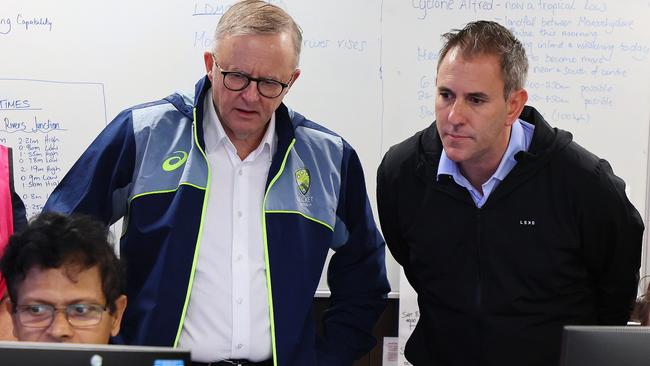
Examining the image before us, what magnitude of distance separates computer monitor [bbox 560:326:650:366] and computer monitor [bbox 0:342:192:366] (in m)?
0.66

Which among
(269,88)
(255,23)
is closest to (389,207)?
(269,88)

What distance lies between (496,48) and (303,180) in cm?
67

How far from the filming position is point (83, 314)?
1701 mm

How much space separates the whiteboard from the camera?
3.18 m

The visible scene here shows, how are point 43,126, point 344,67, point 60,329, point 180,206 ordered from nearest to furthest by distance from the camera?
point 60,329
point 180,206
point 43,126
point 344,67

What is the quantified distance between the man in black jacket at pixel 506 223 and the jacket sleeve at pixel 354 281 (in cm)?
19

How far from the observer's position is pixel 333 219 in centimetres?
224

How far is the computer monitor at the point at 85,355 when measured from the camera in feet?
3.72

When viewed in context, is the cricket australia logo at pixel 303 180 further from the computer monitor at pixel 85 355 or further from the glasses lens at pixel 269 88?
the computer monitor at pixel 85 355

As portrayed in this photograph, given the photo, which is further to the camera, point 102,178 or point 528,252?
point 528,252

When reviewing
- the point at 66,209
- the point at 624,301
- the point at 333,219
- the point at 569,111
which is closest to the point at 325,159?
the point at 333,219

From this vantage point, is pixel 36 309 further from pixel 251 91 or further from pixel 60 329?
pixel 251 91

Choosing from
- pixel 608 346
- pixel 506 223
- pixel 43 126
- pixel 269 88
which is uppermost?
pixel 269 88

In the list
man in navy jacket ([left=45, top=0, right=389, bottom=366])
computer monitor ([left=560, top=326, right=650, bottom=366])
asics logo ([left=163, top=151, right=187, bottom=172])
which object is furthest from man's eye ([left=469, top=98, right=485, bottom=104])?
computer monitor ([left=560, top=326, right=650, bottom=366])
